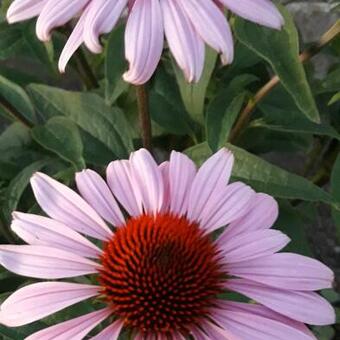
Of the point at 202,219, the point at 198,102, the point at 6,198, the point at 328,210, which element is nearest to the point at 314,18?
the point at 328,210

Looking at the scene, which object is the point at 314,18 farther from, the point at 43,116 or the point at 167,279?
the point at 167,279

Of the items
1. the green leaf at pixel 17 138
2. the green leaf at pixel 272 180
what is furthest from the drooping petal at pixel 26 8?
the green leaf at pixel 17 138

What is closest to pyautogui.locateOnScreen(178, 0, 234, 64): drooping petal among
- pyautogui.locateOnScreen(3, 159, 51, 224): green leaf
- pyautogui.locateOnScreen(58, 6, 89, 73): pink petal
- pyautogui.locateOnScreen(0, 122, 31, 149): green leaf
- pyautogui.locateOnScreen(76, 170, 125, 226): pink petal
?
pyautogui.locateOnScreen(58, 6, 89, 73): pink petal

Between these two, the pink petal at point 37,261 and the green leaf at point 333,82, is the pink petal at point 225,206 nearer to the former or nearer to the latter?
the pink petal at point 37,261

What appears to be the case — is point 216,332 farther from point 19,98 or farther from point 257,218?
point 19,98

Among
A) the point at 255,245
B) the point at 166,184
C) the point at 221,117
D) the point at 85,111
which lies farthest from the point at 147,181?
the point at 85,111

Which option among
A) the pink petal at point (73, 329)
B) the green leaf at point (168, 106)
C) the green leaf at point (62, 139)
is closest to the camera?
the pink petal at point (73, 329)

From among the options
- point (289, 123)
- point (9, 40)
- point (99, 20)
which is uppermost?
point (99, 20)
